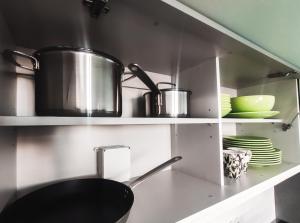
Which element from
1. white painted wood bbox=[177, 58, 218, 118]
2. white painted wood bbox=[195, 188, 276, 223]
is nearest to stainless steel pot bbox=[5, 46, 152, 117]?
white painted wood bbox=[177, 58, 218, 118]

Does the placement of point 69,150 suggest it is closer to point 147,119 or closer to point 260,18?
point 147,119

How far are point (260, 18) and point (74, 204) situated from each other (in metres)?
0.72

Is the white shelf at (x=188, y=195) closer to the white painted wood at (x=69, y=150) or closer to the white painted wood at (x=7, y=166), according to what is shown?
the white painted wood at (x=69, y=150)

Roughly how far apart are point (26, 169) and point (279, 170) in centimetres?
95

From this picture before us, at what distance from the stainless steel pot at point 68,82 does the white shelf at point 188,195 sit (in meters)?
0.28

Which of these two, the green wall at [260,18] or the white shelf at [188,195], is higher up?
the green wall at [260,18]

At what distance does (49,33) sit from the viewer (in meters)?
0.46

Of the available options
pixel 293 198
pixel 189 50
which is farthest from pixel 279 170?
pixel 189 50

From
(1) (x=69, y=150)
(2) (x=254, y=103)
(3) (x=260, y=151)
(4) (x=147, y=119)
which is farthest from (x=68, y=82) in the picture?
(3) (x=260, y=151)

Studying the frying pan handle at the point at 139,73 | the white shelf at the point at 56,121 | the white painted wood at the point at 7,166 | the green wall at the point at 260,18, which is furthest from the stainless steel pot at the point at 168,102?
the white painted wood at the point at 7,166

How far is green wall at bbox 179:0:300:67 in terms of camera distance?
16.5 inches

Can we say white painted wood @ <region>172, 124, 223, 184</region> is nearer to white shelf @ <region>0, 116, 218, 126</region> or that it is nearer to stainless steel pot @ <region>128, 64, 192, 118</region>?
stainless steel pot @ <region>128, 64, 192, 118</region>

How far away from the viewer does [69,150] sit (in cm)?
56

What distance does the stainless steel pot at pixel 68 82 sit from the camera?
1.11 ft
